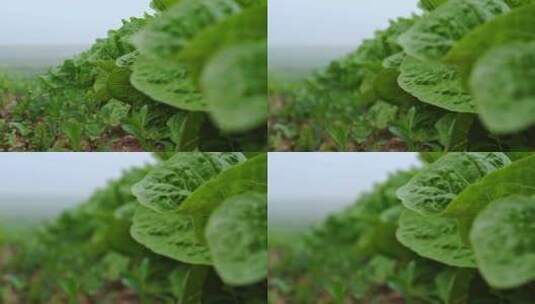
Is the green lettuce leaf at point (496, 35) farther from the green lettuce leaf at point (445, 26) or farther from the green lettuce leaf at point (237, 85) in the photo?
the green lettuce leaf at point (237, 85)

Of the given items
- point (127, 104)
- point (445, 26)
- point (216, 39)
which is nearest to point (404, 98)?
point (445, 26)

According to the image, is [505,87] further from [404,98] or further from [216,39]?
[216,39]

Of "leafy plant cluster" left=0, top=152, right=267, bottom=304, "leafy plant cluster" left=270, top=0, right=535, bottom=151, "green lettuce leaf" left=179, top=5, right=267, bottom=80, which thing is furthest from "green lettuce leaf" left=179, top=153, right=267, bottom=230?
"green lettuce leaf" left=179, top=5, right=267, bottom=80

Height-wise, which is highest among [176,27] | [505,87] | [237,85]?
[176,27]

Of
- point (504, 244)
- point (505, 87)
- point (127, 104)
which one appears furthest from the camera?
point (127, 104)

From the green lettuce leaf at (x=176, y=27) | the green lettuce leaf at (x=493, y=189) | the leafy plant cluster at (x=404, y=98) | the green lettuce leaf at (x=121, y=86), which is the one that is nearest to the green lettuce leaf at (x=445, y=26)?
the leafy plant cluster at (x=404, y=98)

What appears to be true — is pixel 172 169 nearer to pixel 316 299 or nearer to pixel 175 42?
pixel 175 42

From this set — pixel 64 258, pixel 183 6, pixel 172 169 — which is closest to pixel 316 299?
pixel 172 169
